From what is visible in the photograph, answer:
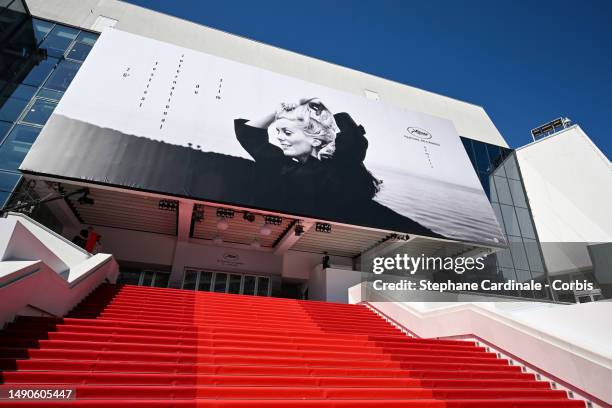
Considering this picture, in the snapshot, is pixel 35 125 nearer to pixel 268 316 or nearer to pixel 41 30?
pixel 41 30

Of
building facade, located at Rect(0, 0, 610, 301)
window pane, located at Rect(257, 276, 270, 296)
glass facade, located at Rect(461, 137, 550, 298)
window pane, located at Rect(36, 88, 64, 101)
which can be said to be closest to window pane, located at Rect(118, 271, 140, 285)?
building facade, located at Rect(0, 0, 610, 301)

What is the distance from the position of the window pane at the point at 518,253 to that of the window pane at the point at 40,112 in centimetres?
1760

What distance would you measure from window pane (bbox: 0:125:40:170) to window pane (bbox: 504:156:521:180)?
1920 centimetres

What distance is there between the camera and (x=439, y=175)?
12.4m

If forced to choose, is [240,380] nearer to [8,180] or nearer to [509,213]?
[8,180]

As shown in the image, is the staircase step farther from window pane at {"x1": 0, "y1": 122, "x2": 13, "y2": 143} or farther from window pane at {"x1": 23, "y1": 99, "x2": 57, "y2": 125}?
window pane at {"x1": 23, "y1": 99, "x2": 57, "y2": 125}

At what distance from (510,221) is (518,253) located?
63.8 inches

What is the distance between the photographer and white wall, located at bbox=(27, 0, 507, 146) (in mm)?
14188

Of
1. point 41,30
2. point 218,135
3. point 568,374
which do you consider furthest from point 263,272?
point 41,30

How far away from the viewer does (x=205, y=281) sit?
A: 1288 centimetres

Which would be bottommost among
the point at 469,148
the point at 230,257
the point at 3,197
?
the point at 3,197

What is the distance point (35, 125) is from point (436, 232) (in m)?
12.3

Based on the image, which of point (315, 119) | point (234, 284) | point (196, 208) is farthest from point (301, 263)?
point (315, 119)

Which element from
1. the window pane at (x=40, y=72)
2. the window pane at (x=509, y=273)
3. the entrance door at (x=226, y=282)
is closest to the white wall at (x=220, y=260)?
the entrance door at (x=226, y=282)
